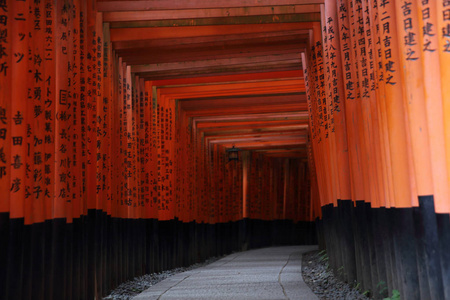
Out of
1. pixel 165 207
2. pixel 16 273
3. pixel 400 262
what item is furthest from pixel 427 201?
pixel 165 207

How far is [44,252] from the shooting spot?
5.71m

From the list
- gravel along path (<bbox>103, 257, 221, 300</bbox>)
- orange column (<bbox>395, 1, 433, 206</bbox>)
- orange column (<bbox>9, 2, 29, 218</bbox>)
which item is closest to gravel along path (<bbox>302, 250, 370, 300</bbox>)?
orange column (<bbox>395, 1, 433, 206</bbox>)

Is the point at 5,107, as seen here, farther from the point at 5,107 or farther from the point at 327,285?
the point at 327,285

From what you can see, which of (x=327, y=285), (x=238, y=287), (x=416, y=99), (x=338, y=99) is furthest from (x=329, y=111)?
(x=416, y=99)

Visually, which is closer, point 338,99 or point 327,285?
point 338,99

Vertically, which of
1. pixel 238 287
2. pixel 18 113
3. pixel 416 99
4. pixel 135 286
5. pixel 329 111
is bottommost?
pixel 135 286

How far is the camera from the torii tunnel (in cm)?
444

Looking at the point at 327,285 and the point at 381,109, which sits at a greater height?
the point at 381,109

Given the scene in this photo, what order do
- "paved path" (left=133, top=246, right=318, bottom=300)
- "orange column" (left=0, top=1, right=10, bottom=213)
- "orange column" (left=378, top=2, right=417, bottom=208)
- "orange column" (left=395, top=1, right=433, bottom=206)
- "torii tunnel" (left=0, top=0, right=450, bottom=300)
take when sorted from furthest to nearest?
"paved path" (left=133, top=246, right=318, bottom=300)
"orange column" (left=378, top=2, right=417, bottom=208)
"orange column" (left=0, top=1, right=10, bottom=213)
"torii tunnel" (left=0, top=0, right=450, bottom=300)
"orange column" (left=395, top=1, right=433, bottom=206)

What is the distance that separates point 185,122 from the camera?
49.9 feet

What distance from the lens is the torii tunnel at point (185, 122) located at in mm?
4441

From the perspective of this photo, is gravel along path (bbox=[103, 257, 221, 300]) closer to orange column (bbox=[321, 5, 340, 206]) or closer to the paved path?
the paved path

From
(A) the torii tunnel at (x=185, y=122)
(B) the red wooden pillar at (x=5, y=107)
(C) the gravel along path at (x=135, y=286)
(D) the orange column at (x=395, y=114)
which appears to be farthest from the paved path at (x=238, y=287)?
(B) the red wooden pillar at (x=5, y=107)

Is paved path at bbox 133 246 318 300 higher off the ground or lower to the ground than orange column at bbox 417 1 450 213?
lower
